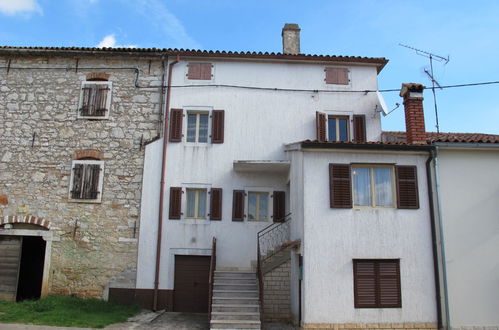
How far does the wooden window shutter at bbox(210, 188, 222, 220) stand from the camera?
13664 mm

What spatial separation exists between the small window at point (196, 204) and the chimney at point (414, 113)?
6719mm

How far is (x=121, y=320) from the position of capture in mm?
11438

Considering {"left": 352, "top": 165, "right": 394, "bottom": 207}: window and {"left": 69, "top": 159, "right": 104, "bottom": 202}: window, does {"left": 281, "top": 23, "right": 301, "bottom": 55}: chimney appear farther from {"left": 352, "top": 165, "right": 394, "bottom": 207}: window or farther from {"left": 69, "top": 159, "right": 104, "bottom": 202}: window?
{"left": 69, "top": 159, "right": 104, "bottom": 202}: window

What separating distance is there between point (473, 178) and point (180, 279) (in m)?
9.23

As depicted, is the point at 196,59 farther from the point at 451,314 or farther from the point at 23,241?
the point at 451,314

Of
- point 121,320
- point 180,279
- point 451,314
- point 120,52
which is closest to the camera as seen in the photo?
point 451,314

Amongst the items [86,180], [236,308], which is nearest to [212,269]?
[236,308]

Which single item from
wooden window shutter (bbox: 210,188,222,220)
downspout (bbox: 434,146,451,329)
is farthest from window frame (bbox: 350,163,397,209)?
wooden window shutter (bbox: 210,188,222,220)

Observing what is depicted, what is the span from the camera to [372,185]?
1145 centimetres

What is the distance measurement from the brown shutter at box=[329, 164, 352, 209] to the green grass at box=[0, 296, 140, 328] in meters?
6.67

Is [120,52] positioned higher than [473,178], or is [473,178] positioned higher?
[120,52]

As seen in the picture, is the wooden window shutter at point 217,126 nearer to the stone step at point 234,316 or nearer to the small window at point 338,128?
the small window at point 338,128

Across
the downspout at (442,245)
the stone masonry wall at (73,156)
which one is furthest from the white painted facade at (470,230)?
the stone masonry wall at (73,156)

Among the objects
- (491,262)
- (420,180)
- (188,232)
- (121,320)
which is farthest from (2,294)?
(491,262)
